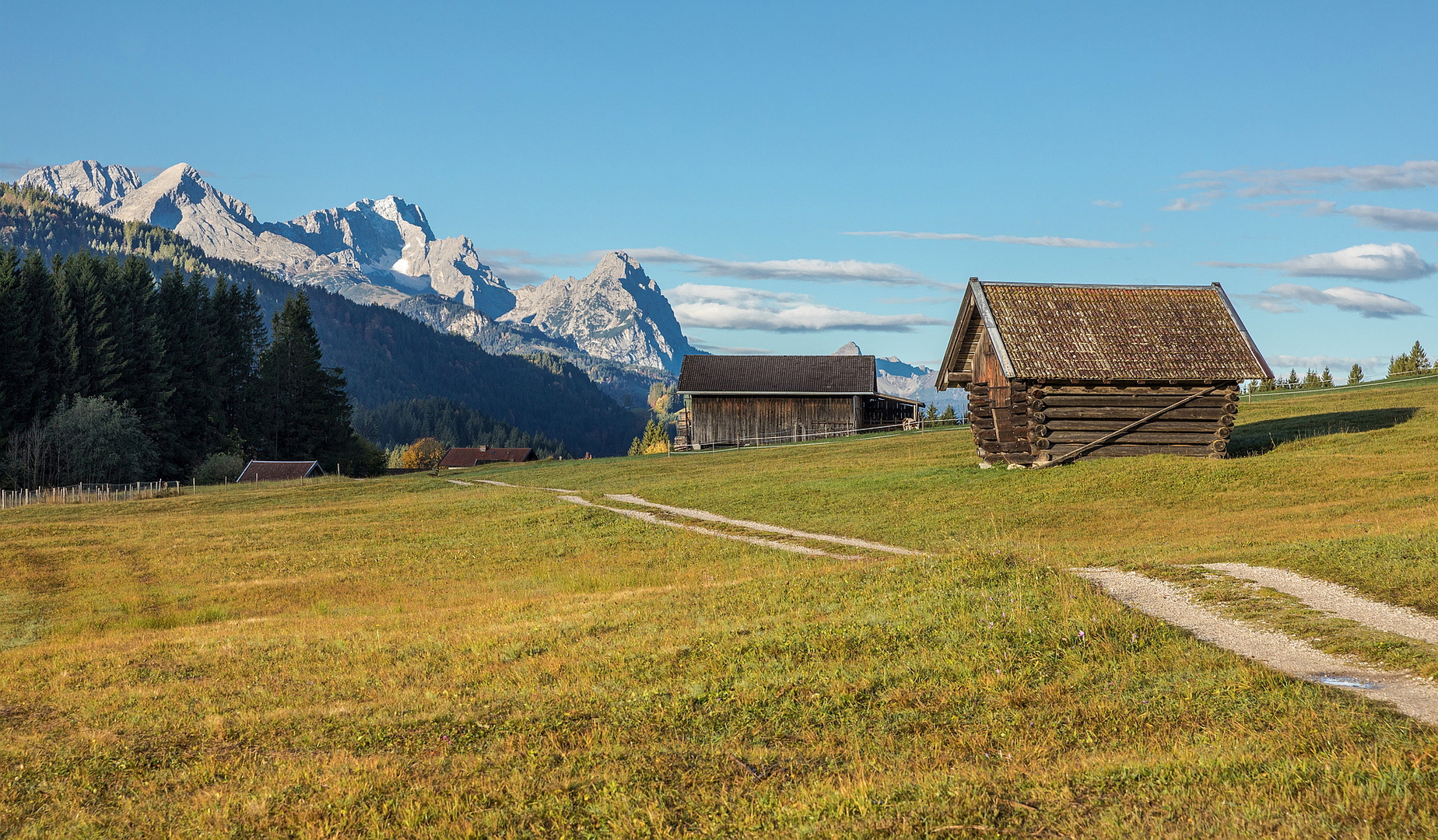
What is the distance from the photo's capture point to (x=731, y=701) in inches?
370

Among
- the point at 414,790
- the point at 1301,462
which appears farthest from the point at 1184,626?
the point at 1301,462

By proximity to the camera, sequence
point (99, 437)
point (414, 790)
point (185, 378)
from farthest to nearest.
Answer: point (185, 378)
point (99, 437)
point (414, 790)

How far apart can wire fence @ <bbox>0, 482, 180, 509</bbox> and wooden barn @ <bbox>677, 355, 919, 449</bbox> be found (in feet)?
113

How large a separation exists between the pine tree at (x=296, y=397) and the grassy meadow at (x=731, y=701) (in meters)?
78.0

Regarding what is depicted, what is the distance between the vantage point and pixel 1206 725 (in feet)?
25.6

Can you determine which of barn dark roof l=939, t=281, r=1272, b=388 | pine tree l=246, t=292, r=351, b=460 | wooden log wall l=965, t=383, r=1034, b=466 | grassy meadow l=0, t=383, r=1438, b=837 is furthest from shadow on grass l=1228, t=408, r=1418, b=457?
pine tree l=246, t=292, r=351, b=460

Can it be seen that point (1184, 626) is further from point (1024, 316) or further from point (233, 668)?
point (1024, 316)

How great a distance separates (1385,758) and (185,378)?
94.6 m

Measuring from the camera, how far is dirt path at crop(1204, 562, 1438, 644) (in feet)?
34.3

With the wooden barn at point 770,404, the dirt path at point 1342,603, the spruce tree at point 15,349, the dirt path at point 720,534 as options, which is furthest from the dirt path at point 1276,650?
the spruce tree at point 15,349

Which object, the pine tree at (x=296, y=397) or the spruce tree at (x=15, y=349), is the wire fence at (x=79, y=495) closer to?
the spruce tree at (x=15, y=349)

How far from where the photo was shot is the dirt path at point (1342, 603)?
10469mm

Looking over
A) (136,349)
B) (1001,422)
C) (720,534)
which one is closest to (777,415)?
(1001,422)

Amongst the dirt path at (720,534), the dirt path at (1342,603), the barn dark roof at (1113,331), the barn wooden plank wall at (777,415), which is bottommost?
the dirt path at (720,534)
